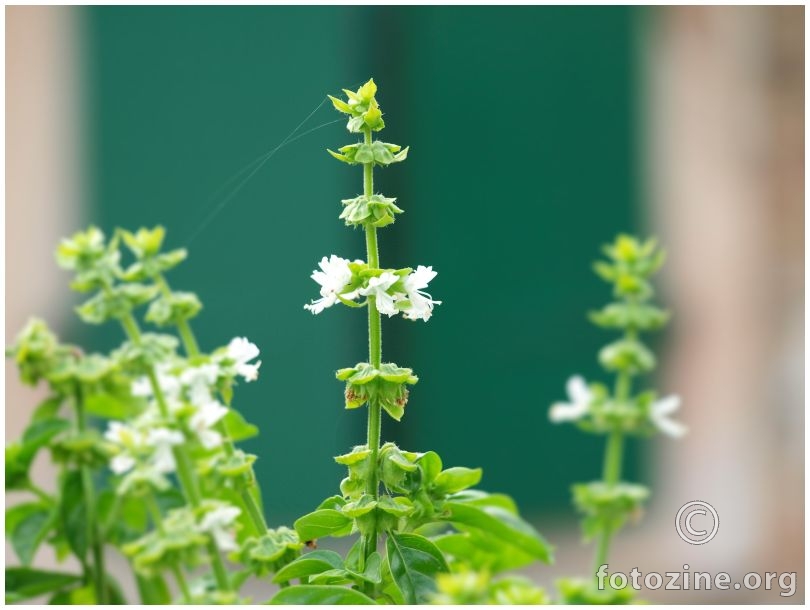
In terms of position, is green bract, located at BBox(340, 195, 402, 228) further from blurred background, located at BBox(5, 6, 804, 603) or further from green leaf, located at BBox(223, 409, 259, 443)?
blurred background, located at BBox(5, 6, 804, 603)

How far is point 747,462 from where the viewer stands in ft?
7.81

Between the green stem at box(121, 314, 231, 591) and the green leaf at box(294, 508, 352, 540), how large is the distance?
3 centimetres

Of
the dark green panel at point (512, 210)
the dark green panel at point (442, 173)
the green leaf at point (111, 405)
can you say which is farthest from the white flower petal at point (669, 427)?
the dark green panel at point (512, 210)

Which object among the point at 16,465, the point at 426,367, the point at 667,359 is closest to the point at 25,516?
the point at 16,465

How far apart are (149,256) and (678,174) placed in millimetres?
2185

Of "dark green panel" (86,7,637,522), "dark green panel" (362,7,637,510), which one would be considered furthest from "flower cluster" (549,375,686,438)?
"dark green panel" (362,7,637,510)

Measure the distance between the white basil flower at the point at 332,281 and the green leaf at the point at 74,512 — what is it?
0.14m

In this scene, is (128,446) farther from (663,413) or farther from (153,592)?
(663,413)

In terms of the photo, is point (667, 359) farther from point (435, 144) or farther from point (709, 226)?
point (435, 144)

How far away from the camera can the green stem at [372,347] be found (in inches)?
12.0

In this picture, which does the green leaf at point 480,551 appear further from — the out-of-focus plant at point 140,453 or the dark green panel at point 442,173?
the dark green panel at point 442,173

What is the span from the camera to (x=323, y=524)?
1.04 feet

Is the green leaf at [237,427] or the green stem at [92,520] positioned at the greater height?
the green leaf at [237,427]

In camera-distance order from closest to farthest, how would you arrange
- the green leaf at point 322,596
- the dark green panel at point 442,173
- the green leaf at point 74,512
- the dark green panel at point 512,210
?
the green leaf at point 322,596 < the green leaf at point 74,512 < the dark green panel at point 442,173 < the dark green panel at point 512,210
